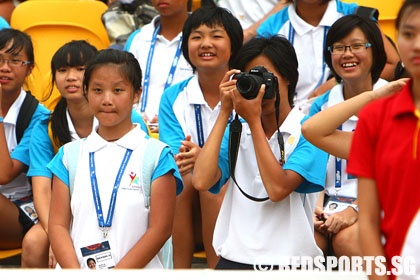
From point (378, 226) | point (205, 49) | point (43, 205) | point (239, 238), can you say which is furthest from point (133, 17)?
point (378, 226)

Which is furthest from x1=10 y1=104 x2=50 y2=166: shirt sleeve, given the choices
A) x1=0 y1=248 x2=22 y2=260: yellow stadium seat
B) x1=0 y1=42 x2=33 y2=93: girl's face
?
x1=0 y1=248 x2=22 y2=260: yellow stadium seat

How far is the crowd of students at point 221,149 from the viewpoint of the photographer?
2.73 metres

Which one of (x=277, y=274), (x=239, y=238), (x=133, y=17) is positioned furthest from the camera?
(x=133, y=17)

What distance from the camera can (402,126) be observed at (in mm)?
2639

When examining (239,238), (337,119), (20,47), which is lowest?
(239,238)

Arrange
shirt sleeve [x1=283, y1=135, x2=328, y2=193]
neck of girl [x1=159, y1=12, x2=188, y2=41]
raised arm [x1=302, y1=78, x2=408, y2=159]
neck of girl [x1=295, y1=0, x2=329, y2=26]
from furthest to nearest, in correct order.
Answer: neck of girl [x1=159, y1=12, x2=188, y2=41] < neck of girl [x1=295, y1=0, x2=329, y2=26] < shirt sleeve [x1=283, y1=135, x2=328, y2=193] < raised arm [x1=302, y1=78, x2=408, y2=159]

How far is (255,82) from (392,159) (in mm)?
1226

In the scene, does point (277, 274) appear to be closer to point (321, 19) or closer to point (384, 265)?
point (384, 265)

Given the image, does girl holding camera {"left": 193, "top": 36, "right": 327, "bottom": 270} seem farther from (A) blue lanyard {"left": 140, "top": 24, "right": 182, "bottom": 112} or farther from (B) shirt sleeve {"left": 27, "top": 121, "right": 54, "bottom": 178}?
(A) blue lanyard {"left": 140, "top": 24, "right": 182, "bottom": 112}

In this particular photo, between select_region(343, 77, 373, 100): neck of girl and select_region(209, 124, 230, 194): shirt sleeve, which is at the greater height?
select_region(343, 77, 373, 100): neck of girl

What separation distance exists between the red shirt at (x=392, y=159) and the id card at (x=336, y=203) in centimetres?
186

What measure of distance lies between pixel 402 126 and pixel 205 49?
2.40 meters

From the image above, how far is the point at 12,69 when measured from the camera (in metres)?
5.34

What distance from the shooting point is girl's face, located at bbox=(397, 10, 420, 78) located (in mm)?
2627
